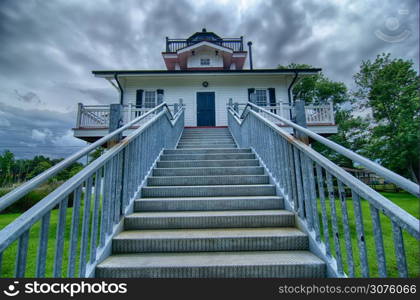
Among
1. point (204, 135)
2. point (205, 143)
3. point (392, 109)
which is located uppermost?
point (392, 109)

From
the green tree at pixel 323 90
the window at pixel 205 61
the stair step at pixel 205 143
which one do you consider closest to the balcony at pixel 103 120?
the stair step at pixel 205 143

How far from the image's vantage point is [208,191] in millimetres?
2744

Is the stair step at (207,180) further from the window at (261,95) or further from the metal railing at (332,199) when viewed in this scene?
the window at (261,95)

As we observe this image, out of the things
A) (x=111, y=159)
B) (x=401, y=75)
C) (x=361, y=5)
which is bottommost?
(x=111, y=159)

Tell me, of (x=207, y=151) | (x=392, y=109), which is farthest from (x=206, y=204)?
(x=392, y=109)

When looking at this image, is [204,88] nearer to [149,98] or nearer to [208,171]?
[149,98]

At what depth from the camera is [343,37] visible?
3.46m

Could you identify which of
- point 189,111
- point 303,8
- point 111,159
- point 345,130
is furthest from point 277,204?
point 345,130

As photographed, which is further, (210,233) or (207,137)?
(207,137)

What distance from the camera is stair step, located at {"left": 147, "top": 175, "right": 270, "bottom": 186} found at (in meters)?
2.95

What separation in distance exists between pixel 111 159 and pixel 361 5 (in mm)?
3345

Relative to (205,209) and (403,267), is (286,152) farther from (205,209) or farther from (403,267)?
(403,267)

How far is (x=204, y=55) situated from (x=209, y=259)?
12.7m

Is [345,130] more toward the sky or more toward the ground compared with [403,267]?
more toward the sky
